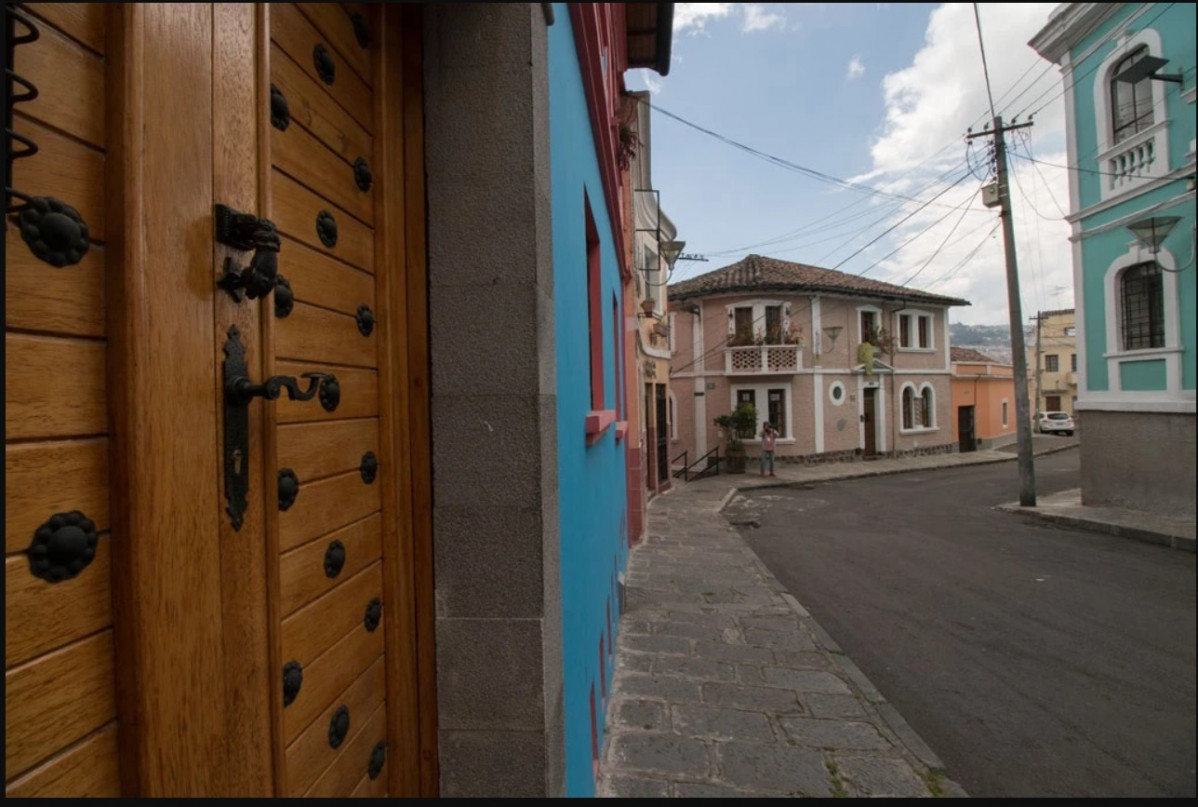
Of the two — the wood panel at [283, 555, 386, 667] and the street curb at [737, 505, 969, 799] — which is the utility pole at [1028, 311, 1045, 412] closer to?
the wood panel at [283, 555, 386, 667]

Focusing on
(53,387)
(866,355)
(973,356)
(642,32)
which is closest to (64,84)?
(53,387)

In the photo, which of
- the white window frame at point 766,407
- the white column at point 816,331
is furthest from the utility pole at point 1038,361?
the white column at point 816,331

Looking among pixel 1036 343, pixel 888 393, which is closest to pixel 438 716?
pixel 1036 343

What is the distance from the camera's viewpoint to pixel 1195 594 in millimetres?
943

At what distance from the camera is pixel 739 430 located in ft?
60.7

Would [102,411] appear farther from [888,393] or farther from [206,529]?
[888,393]

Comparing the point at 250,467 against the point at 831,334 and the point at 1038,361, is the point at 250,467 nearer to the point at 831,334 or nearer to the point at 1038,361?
the point at 1038,361

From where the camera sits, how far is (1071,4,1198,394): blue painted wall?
3.23 ft

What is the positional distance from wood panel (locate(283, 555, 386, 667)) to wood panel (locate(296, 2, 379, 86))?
47.5 inches

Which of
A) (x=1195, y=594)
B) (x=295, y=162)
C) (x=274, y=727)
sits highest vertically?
(x=295, y=162)

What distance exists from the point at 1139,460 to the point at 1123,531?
0.17m

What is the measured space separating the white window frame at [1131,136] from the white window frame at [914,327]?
20.6m

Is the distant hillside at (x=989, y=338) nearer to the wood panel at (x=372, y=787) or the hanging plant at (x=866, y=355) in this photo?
the wood panel at (x=372, y=787)

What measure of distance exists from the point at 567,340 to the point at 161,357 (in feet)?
4.41
